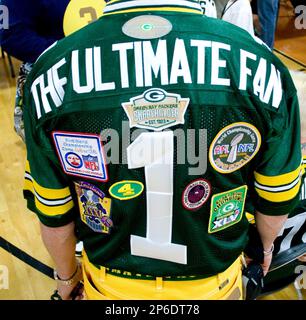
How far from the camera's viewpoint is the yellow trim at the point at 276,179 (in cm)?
84

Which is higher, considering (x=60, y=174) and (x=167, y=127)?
(x=167, y=127)

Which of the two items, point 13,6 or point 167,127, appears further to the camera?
point 13,6

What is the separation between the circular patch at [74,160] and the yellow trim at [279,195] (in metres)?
0.38

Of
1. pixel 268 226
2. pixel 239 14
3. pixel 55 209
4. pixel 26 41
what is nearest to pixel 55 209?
pixel 55 209

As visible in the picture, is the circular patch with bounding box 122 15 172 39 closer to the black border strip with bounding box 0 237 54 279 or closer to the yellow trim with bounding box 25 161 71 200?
the yellow trim with bounding box 25 161 71 200

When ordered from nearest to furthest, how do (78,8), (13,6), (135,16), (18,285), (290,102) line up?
(135,16)
(290,102)
(78,8)
(13,6)
(18,285)

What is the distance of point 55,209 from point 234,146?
0.39 meters

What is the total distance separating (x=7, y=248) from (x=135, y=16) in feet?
5.35

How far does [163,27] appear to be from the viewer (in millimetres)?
653

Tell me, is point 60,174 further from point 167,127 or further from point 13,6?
point 13,6

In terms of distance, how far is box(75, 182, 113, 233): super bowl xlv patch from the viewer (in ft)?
2.59

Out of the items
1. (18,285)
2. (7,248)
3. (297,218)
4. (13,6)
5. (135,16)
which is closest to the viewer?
(135,16)

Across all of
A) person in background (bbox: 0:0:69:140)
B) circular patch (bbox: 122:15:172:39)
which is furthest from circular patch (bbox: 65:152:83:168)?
person in background (bbox: 0:0:69:140)
